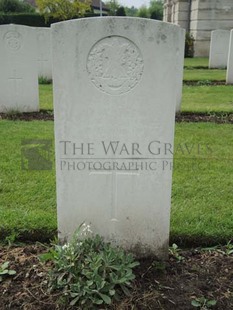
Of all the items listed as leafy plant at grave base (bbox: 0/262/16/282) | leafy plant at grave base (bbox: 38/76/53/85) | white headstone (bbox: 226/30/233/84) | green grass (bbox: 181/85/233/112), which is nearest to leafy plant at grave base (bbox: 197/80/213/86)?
white headstone (bbox: 226/30/233/84)

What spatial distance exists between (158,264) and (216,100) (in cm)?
639

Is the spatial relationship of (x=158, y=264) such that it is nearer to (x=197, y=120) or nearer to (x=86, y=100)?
(x=86, y=100)


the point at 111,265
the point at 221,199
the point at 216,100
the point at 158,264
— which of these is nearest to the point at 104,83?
the point at 111,265

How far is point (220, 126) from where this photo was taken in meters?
6.11

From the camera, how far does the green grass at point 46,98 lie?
7.47 m

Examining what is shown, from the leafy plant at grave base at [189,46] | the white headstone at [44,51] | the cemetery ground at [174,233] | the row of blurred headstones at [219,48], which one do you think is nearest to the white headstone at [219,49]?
the row of blurred headstones at [219,48]

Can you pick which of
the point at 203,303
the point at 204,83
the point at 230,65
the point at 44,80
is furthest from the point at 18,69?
the point at 204,83

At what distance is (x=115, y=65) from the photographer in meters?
2.20

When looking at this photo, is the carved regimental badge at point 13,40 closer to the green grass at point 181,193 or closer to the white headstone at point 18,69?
the white headstone at point 18,69

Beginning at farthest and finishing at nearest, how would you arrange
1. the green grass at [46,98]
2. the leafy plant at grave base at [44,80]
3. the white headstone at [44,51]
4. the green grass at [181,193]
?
the leafy plant at grave base at [44,80]
the white headstone at [44,51]
the green grass at [46,98]
the green grass at [181,193]

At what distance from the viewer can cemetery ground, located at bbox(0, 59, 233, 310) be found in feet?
7.36

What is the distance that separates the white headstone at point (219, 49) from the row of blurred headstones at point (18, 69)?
9335mm

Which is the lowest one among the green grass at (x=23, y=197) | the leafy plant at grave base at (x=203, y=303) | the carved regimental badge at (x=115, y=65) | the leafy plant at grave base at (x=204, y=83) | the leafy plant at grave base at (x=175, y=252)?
the leafy plant at grave base at (x=203, y=303)

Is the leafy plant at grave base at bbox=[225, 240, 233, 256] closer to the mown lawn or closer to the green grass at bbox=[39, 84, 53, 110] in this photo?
the mown lawn
